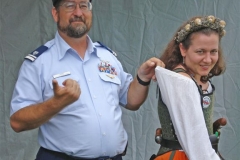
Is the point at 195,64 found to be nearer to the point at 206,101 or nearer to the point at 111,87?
the point at 206,101

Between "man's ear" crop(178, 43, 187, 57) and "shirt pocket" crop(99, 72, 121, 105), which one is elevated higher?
"man's ear" crop(178, 43, 187, 57)

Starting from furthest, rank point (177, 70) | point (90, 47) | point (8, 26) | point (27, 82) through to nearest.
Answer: point (8, 26) → point (90, 47) → point (27, 82) → point (177, 70)

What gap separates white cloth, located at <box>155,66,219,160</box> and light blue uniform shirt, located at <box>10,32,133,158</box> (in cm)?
53

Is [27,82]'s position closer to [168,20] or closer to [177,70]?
[177,70]

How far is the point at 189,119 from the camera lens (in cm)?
221

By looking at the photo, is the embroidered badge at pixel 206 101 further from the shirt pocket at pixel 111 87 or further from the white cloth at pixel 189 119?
the shirt pocket at pixel 111 87

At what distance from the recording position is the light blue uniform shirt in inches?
103

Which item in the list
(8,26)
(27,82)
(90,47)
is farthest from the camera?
(8,26)

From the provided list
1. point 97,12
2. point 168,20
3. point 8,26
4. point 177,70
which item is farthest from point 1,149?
point 177,70

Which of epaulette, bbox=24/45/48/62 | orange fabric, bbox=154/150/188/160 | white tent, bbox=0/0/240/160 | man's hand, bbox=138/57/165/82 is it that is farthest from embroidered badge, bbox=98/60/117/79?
white tent, bbox=0/0/240/160

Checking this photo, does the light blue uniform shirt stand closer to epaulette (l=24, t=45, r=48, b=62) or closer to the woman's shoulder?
epaulette (l=24, t=45, r=48, b=62)

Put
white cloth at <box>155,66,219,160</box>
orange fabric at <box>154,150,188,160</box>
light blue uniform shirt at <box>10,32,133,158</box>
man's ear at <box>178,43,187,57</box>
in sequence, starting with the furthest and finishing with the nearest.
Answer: light blue uniform shirt at <box>10,32,133,158</box>
man's ear at <box>178,43,187,57</box>
orange fabric at <box>154,150,188,160</box>
white cloth at <box>155,66,219,160</box>

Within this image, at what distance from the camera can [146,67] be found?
269 cm

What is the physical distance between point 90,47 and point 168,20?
1111 millimetres
